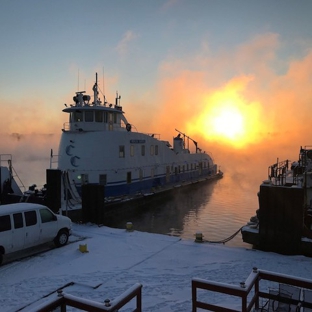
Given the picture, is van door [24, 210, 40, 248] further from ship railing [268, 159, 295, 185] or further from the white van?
ship railing [268, 159, 295, 185]

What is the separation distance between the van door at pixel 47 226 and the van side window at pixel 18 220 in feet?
3.07

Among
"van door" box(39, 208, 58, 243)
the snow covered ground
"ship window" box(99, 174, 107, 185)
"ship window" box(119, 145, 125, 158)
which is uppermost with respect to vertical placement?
"ship window" box(119, 145, 125, 158)

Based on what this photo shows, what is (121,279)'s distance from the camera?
9609mm

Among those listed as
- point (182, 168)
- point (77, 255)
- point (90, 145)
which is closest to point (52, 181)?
point (77, 255)

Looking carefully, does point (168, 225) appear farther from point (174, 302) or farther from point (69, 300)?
point (69, 300)

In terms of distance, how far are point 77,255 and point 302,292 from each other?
8.34 meters

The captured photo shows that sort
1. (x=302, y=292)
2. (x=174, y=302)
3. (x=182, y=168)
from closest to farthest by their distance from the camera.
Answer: (x=302, y=292)
(x=174, y=302)
(x=182, y=168)

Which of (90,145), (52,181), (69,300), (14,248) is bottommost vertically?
(14,248)

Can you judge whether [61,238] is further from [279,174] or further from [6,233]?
[279,174]

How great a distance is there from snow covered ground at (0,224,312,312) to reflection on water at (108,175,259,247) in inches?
287

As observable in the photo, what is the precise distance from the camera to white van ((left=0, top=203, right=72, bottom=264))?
423 inches

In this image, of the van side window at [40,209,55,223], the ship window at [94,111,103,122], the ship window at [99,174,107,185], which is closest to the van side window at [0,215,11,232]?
the van side window at [40,209,55,223]

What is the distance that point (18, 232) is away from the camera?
1109cm

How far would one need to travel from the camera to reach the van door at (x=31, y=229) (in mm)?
11469
